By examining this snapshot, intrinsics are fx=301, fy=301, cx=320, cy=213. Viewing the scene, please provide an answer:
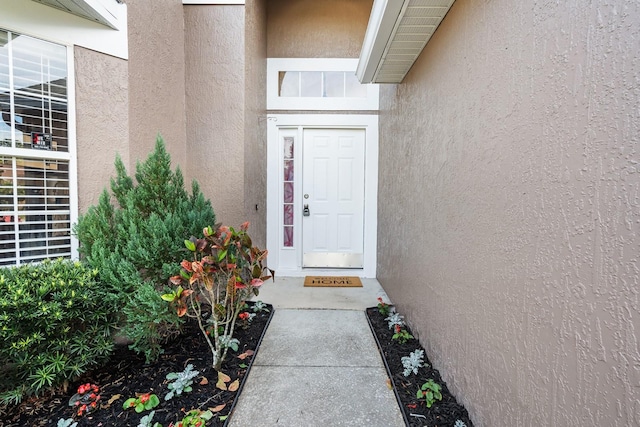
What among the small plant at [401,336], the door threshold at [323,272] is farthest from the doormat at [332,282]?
the small plant at [401,336]

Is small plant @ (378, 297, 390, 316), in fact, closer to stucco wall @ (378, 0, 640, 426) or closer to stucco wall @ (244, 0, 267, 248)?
stucco wall @ (378, 0, 640, 426)

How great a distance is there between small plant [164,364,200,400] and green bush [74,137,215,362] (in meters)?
0.31

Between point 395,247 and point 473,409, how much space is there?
182 cm

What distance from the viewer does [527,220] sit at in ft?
3.87

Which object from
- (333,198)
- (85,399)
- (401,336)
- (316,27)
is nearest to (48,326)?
(85,399)

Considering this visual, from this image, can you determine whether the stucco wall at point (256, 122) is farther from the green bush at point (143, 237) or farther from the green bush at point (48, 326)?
the green bush at point (48, 326)

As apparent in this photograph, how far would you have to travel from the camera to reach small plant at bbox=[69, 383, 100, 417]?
1745 mm

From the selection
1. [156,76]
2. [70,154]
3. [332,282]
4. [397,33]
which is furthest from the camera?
[332,282]

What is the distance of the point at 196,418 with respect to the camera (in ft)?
5.36

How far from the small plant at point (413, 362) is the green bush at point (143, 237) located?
1646mm

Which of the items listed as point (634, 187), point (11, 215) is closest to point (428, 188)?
point (634, 187)

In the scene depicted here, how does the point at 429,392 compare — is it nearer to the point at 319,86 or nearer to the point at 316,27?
the point at 319,86

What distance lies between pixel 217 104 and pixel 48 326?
8.57 feet

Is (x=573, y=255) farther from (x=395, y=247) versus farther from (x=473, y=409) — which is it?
(x=395, y=247)
